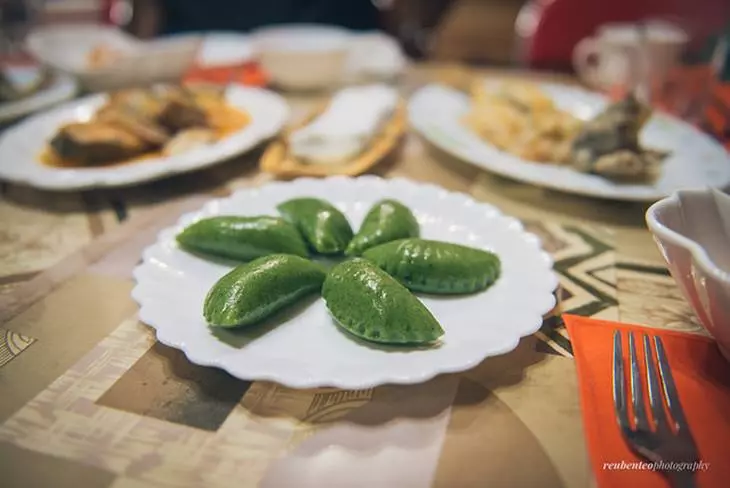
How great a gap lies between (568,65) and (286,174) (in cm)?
128

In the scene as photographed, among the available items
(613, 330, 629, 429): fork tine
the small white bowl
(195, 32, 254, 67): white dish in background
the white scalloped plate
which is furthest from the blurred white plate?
(613, 330, 629, 429): fork tine

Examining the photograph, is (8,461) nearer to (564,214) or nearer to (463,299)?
(463,299)

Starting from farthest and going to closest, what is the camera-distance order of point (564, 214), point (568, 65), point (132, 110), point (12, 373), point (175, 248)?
point (568, 65)
point (132, 110)
point (564, 214)
point (175, 248)
point (12, 373)

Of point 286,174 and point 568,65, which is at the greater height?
point 568,65

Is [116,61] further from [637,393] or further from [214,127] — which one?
[637,393]

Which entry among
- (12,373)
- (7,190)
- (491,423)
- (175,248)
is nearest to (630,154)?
(491,423)

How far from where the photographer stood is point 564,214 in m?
1.00

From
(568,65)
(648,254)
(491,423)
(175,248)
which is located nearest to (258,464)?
(491,423)

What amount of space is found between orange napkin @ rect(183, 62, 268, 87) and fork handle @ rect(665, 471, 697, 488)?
1.42m

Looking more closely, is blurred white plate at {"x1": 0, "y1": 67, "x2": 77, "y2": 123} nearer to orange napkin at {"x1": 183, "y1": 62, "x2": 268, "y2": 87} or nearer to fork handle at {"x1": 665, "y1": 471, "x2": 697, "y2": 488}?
orange napkin at {"x1": 183, "y1": 62, "x2": 268, "y2": 87}

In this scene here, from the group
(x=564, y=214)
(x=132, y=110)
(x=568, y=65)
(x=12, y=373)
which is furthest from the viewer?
(x=568, y=65)

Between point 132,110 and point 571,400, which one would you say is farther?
point 132,110

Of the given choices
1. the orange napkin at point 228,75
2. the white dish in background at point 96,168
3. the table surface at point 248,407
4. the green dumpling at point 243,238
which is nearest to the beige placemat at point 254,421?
the table surface at point 248,407

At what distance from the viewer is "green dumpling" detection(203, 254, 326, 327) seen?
0.61 metres
